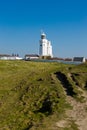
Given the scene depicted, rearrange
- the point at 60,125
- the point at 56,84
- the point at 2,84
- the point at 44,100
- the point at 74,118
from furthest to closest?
1. the point at 2,84
2. the point at 56,84
3. the point at 44,100
4. the point at 74,118
5. the point at 60,125

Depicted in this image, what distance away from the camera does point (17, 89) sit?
Result: 33250 millimetres

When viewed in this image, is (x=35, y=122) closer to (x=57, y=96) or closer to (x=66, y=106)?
(x=66, y=106)

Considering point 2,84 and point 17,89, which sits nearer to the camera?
point 17,89

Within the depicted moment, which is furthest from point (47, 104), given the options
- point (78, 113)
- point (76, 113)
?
point (78, 113)

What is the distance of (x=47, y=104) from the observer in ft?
81.1

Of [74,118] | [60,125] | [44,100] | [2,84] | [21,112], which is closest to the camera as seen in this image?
[60,125]

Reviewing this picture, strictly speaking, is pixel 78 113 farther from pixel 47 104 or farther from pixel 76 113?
pixel 47 104

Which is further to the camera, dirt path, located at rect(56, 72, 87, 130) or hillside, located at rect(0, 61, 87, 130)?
hillside, located at rect(0, 61, 87, 130)

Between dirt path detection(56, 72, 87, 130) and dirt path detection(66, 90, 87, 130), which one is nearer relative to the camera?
dirt path detection(56, 72, 87, 130)

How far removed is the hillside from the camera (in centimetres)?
1993

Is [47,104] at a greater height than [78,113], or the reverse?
[47,104]

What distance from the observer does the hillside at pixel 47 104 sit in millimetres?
19927

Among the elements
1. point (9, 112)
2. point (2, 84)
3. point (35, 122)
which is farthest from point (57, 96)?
point (2, 84)

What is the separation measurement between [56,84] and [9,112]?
362 inches
